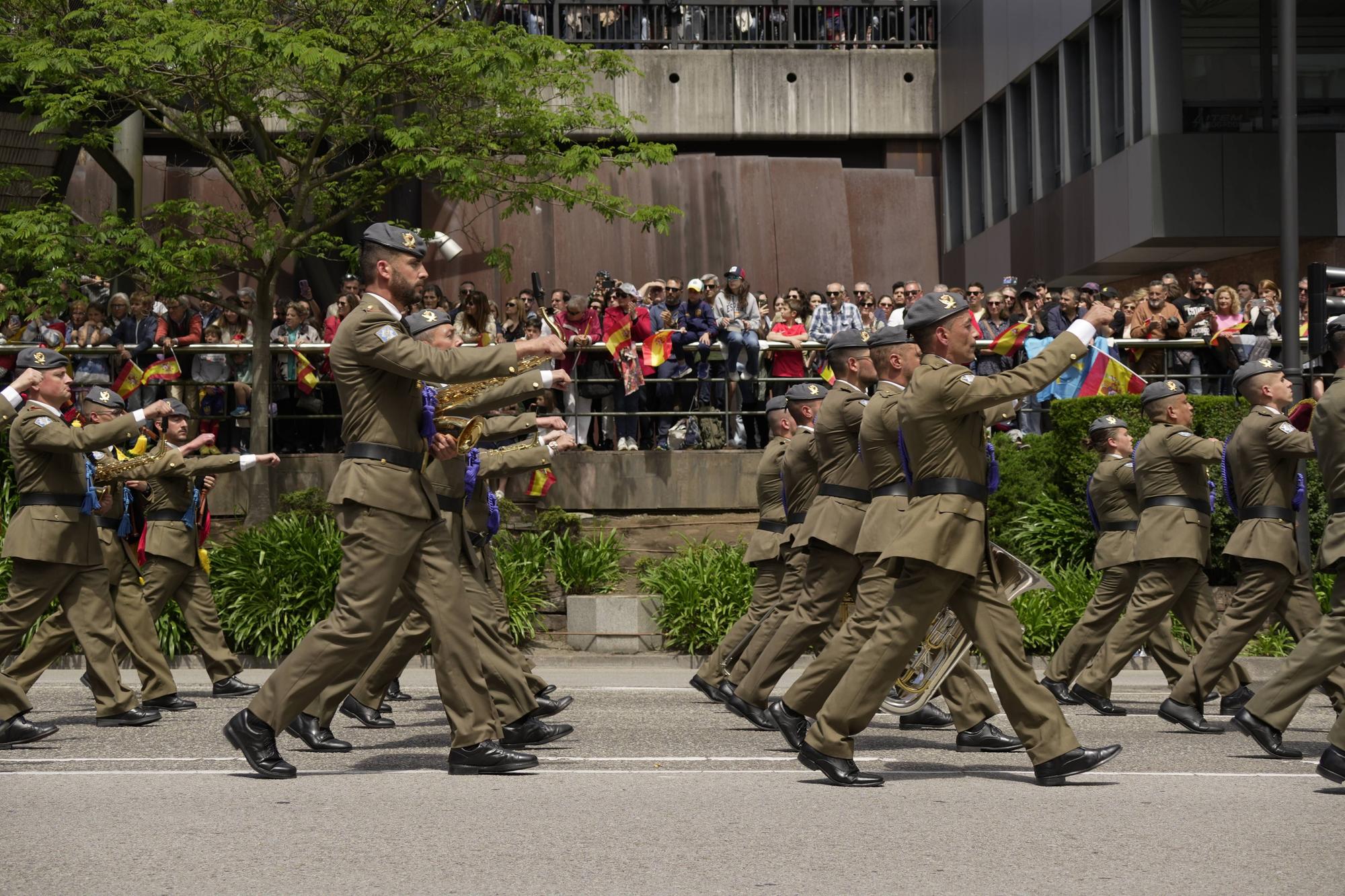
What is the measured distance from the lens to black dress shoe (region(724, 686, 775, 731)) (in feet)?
33.5

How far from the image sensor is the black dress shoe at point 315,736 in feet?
29.6

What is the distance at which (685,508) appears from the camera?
17.6m

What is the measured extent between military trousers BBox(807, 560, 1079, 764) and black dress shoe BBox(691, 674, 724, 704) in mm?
3509

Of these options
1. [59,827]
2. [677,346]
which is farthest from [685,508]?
[59,827]

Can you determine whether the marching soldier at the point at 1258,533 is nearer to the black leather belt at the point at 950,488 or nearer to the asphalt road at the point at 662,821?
the asphalt road at the point at 662,821

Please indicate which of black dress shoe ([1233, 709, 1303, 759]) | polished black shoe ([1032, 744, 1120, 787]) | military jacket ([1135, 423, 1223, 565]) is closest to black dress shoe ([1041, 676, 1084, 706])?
military jacket ([1135, 423, 1223, 565])

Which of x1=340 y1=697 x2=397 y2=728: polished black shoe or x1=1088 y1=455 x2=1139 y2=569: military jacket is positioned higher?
x1=1088 y1=455 x2=1139 y2=569: military jacket

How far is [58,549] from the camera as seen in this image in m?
10.4

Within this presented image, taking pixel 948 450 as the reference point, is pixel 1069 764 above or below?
below

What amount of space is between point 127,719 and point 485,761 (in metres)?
3.67

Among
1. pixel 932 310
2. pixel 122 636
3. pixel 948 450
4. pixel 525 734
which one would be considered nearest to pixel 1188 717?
pixel 948 450

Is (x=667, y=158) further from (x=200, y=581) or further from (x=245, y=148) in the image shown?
(x=200, y=581)

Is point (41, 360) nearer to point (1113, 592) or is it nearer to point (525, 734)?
point (525, 734)

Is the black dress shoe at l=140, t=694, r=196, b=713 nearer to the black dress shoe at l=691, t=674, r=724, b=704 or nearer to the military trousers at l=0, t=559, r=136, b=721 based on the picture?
the military trousers at l=0, t=559, r=136, b=721
